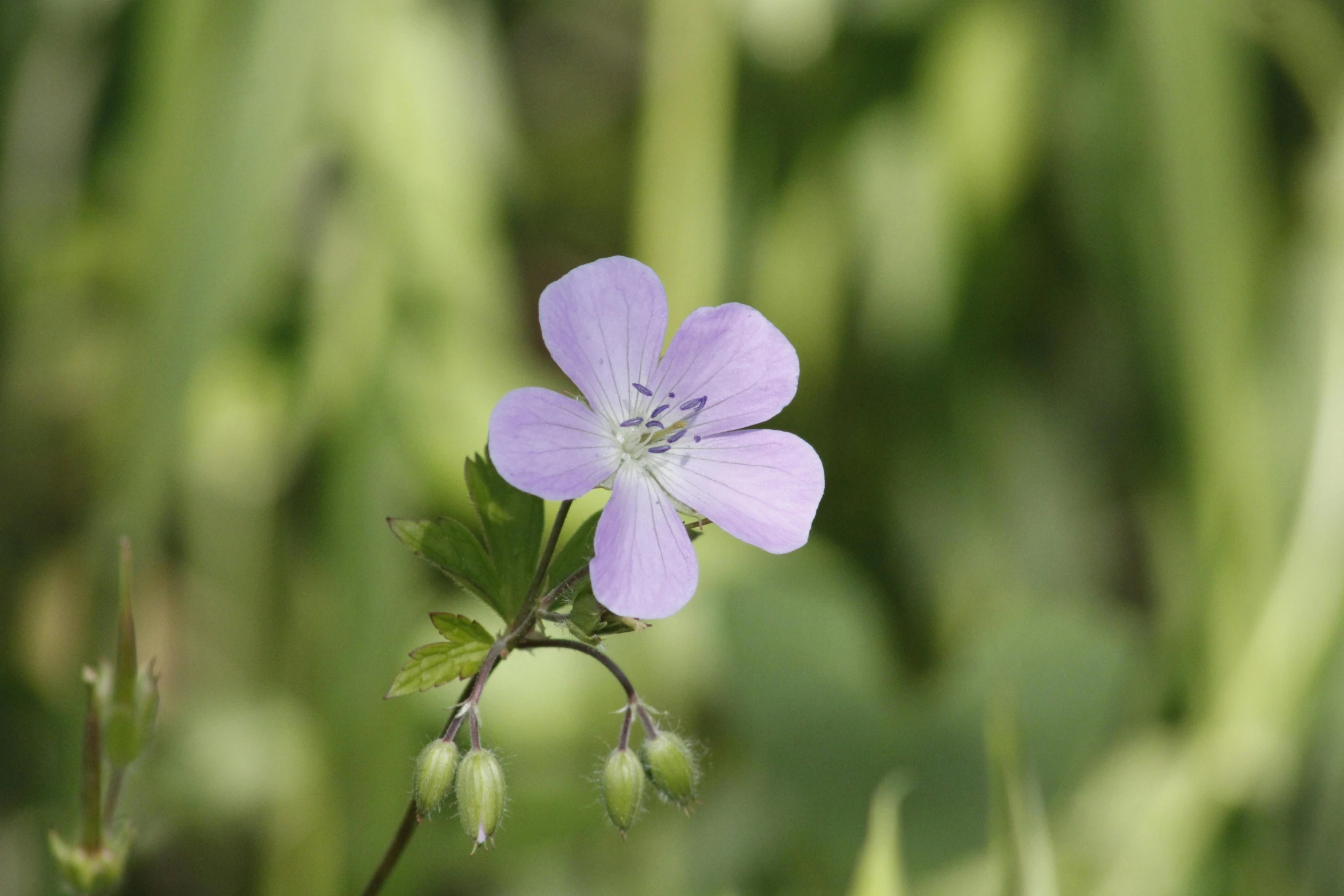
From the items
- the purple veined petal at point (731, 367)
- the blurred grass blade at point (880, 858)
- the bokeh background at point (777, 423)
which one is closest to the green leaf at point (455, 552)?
the purple veined petal at point (731, 367)

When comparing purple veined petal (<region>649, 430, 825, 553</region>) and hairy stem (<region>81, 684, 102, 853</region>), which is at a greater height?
purple veined petal (<region>649, 430, 825, 553</region>)

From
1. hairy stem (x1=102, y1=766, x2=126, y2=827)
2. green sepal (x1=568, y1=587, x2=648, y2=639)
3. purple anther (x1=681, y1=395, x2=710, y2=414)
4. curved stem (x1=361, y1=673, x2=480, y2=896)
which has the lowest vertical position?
hairy stem (x1=102, y1=766, x2=126, y2=827)

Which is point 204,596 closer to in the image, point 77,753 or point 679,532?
point 77,753

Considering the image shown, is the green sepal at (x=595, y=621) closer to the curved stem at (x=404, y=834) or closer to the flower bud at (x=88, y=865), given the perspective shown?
the curved stem at (x=404, y=834)

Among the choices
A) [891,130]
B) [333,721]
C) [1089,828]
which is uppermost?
[891,130]

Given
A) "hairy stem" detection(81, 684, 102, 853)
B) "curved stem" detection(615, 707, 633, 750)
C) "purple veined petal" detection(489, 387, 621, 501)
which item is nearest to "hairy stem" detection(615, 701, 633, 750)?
"curved stem" detection(615, 707, 633, 750)

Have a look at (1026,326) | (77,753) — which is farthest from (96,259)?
(1026,326)

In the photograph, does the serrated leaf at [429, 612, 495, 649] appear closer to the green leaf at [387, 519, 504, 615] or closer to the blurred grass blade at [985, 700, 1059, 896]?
the green leaf at [387, 519, 504, 615]
